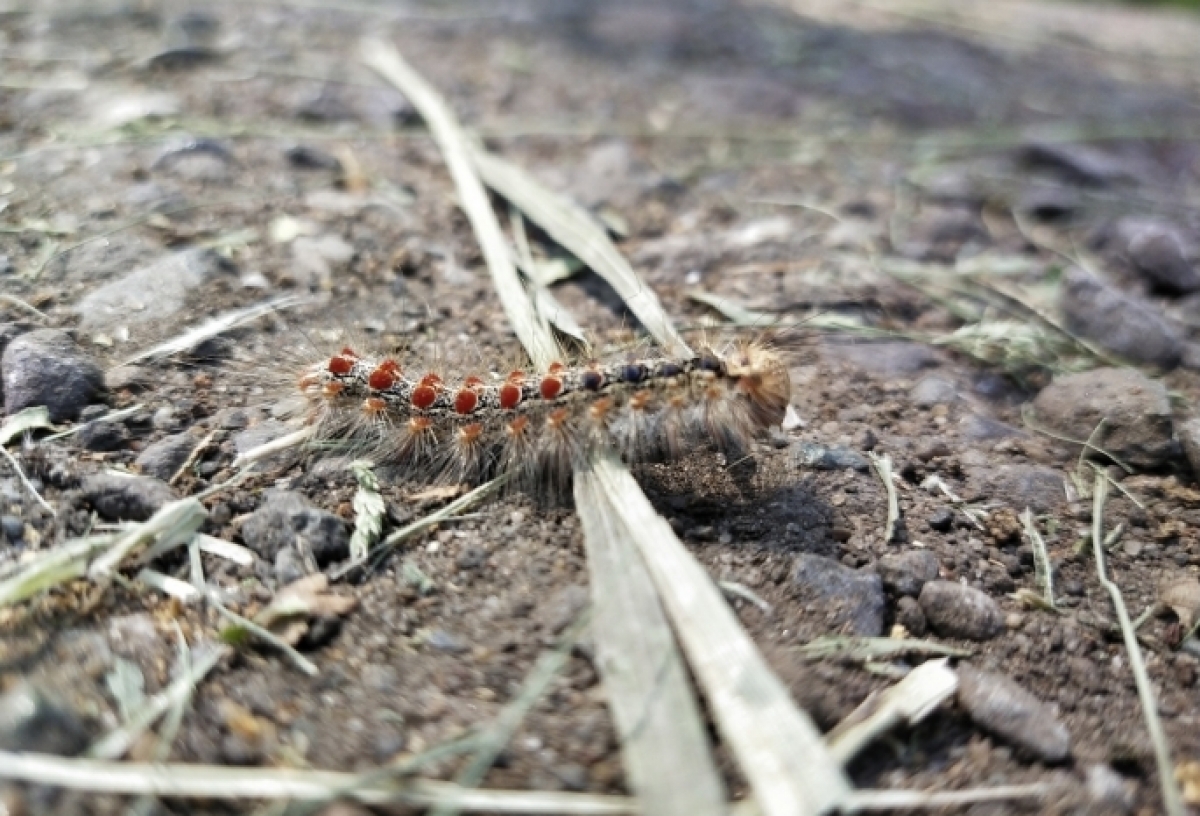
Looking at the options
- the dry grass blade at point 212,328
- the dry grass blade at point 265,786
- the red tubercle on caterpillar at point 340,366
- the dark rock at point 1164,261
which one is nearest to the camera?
the dry grass blade at point 265,786

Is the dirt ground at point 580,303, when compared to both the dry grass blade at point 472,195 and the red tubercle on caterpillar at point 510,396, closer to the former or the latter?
the dry grass blade at point 472,195

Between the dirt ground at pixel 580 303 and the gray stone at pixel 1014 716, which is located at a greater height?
the dirt ground at pixel 580 303

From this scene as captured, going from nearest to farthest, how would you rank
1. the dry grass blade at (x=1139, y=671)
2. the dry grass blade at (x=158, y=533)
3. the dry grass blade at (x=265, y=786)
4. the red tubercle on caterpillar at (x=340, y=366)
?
the dry grass blade at (x=265, y=786), the dry grass blade at (x=1139, y=671), the dry grass blade at (x=158, y=533), the red tubercle on caterpillar at (x=340, y=366)

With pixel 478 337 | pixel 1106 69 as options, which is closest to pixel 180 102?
pixel 478 337

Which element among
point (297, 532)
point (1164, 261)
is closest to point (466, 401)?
point (297, 532)

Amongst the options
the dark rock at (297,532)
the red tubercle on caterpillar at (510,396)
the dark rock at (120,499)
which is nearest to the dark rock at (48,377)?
the dark rock at (120,499)

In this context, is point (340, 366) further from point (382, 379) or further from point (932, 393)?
point (932, 393)

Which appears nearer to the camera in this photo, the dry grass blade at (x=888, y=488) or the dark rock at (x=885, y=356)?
the dry grass blade at (x=888, y=488)

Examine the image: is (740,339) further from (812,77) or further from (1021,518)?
(812,77)

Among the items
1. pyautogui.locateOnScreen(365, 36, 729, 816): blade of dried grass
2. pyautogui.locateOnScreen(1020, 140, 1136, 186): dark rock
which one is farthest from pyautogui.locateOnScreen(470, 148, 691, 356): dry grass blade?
pyautogui.locateOnScreen(1020, 140, 1136, 186): dark rock
